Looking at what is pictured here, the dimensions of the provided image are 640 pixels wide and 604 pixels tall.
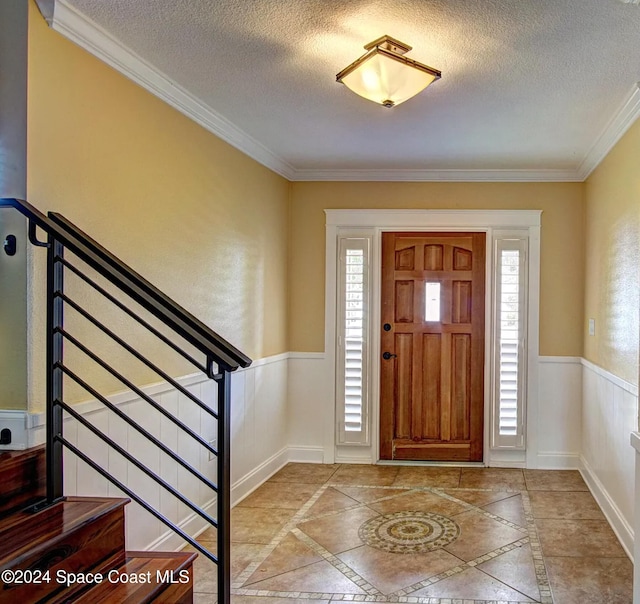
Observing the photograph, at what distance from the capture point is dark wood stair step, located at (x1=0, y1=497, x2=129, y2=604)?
5.22 feet

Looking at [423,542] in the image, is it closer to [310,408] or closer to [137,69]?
[310,408]

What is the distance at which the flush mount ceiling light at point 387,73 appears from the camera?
2.38 meters

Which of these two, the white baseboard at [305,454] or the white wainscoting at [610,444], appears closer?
the white wainscoting at [610,444]

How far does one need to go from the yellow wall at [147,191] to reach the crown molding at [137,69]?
39 millimetres

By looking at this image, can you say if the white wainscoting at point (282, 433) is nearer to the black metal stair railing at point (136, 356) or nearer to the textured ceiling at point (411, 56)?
the black metal stair railing at point (136, 356)

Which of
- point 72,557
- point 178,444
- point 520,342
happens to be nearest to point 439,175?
point 520,342

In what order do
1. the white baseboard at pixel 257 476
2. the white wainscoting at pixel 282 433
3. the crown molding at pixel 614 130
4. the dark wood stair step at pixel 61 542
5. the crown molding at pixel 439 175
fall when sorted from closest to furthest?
the dark wood stair step at pixel 61 542 < the white wainscoting at pixel 282 433 < the crown molding at pixel 614 130 < the white baseboard at pixel 257 476 < the crown molding at pixel 439 175

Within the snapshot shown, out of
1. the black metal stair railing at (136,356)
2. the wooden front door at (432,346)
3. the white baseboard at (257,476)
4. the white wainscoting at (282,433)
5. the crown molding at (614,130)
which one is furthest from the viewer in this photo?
the wooden front door at (432,346)

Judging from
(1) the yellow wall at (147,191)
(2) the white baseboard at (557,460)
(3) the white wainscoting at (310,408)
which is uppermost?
(1) the yellow wall at (147,191)

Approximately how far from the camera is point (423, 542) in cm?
326

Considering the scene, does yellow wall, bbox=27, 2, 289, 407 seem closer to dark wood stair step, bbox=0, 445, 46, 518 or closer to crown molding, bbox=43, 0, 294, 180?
crown molding, bbox=43, 0, 294, 180

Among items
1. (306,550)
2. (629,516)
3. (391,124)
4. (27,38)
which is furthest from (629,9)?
(306,550)

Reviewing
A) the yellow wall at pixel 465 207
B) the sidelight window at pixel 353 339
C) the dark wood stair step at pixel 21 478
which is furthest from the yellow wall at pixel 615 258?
the dark wood stair step at pixel 21 478

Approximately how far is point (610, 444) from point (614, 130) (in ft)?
6.25
